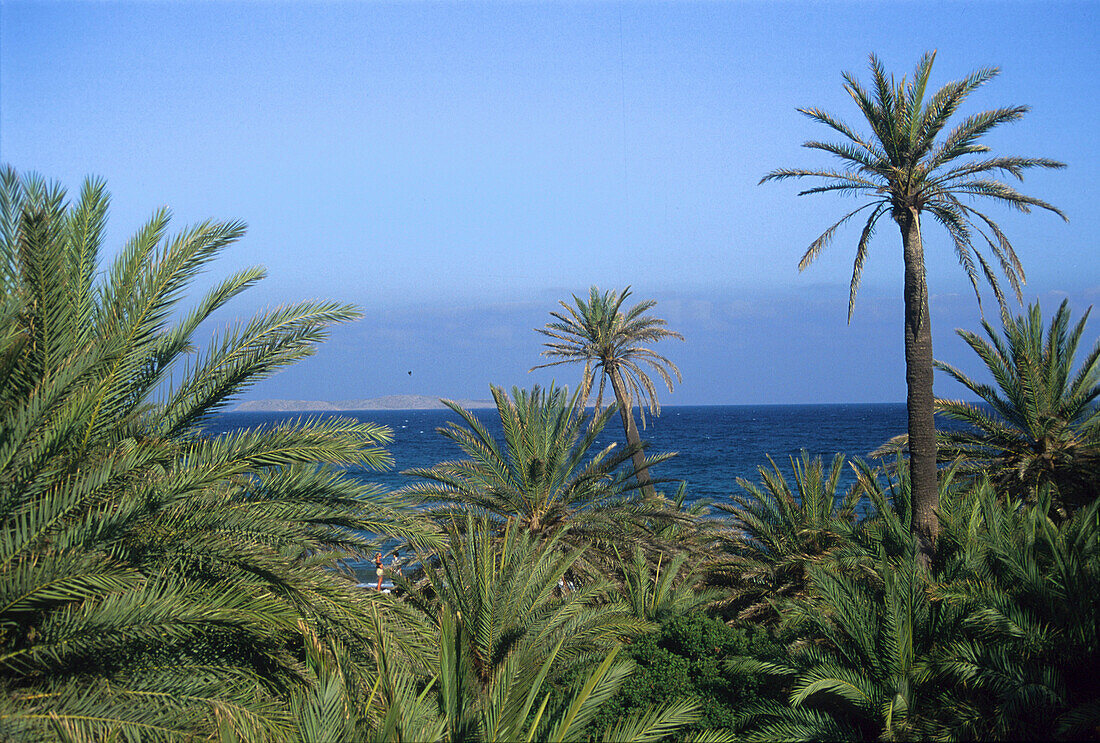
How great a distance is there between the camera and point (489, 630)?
8.73 meters

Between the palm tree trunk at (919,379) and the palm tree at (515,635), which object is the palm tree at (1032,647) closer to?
the palm tree at (515,635)

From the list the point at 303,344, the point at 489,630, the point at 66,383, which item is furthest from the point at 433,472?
the point at 66,383

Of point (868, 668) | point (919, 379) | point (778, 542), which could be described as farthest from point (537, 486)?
point (868, 668)

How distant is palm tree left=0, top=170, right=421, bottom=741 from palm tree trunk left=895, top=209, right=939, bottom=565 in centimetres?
Result: 869

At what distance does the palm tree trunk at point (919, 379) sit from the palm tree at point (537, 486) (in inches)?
179

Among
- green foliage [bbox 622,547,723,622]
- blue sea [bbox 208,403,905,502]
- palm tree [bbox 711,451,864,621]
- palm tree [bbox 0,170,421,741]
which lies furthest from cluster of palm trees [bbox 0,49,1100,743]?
blue sea [bbox 208,403,905,502]

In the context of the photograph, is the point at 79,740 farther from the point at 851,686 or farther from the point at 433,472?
the point at 433,472

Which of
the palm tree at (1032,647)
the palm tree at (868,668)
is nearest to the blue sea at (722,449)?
the palm tree at (868,668)

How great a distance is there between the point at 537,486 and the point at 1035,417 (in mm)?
9146

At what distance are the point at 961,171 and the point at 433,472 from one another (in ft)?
33.8

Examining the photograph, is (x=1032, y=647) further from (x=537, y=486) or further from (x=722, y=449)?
(x=722, y=449)

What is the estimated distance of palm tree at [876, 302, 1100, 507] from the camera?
1405 cm

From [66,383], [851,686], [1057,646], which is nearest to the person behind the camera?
[66,383]

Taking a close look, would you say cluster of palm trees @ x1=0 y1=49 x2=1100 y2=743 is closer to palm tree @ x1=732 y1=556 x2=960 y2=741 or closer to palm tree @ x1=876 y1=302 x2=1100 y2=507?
palm tree @ x1=732 y1=556 x2=960 y2=741
